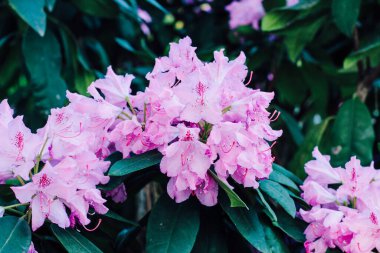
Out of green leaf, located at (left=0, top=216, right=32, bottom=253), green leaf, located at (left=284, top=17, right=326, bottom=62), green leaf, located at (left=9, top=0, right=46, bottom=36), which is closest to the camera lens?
green leaf, located at (left=0, top=216, right=32, bottom=253)

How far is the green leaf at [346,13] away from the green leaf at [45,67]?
76 centimetres

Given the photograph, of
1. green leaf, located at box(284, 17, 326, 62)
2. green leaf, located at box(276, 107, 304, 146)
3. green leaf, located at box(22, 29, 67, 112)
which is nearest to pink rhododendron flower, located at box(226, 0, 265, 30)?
green leaf, located at box(284, 17, 326, 62)

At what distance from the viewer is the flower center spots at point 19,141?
946 millimetres

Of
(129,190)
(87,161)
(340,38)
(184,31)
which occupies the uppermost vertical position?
(87,161)

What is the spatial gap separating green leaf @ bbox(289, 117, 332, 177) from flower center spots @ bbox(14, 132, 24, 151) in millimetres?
933

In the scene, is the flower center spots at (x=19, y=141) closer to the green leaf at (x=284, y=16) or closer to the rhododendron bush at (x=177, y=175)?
the rhododendron bush at (x=177, y=175)

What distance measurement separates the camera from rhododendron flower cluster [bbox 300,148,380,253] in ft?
3.40

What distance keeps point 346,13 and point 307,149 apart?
0.37m

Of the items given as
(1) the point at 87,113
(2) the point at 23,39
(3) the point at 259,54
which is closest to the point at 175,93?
(1) the point at 87,113

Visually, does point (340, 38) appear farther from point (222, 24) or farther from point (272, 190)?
point (272, 190)

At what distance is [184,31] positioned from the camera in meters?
2.75

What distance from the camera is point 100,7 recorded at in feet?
6.41

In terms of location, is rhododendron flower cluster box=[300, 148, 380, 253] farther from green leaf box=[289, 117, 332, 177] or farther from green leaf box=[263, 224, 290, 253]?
green leaf box=[289, 117, 332, 177]

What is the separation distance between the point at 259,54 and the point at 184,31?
69cm
